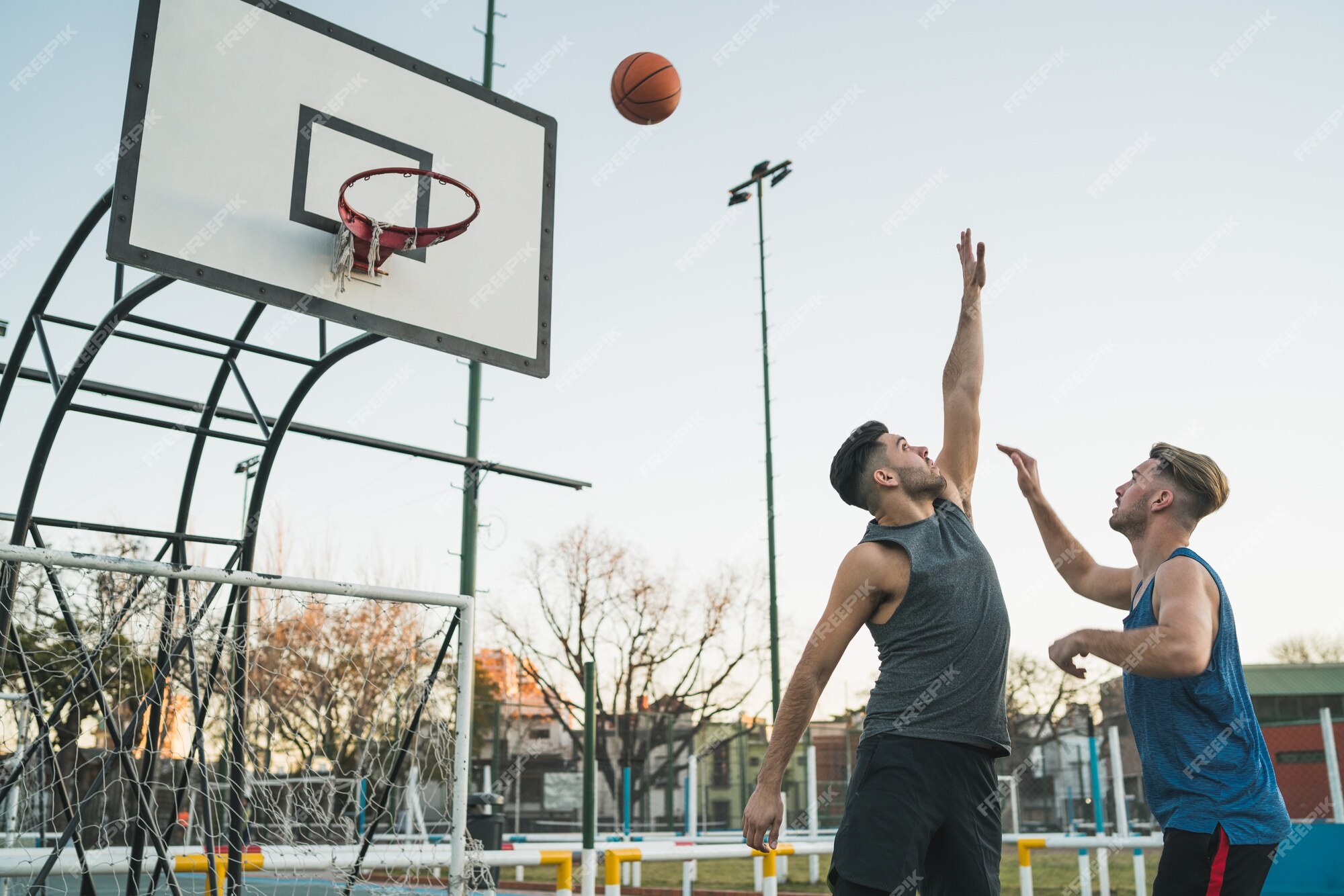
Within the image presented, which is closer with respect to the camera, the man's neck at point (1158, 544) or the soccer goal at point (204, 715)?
the man's neck at point (1158, 544)

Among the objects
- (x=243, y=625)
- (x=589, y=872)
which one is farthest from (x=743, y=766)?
(x=243, y=625)

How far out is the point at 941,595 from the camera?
9.04 ft

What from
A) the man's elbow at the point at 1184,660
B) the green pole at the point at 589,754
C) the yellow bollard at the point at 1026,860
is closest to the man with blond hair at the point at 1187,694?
the man's elbow at the point at 1184,660

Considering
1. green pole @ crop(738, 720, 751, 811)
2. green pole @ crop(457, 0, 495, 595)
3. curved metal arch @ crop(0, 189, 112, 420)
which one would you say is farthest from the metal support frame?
green pole @ crop(738, 720, 751, 811)

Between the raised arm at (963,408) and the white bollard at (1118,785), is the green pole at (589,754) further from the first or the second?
the white bollard at (1118,785)

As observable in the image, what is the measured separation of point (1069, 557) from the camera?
3549mm

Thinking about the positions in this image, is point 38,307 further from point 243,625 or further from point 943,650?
point 943,650

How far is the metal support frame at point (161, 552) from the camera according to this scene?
14.0 ft

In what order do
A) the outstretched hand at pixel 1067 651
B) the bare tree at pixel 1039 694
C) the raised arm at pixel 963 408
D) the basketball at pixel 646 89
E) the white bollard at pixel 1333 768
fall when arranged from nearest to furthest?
the outstretched hand at pixel 1067 651, the raised arm at pixel 963 408, the basketball at pixel 646 89, the white bollard at pixel 1333 768, the bare tree at pixel 1039 694

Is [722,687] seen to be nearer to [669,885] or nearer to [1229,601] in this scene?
[669,885]

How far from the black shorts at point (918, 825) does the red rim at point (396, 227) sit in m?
3.12

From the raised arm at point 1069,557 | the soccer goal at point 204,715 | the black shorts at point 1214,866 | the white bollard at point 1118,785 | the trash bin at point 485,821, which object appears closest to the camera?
the black shorts at point 1214,866

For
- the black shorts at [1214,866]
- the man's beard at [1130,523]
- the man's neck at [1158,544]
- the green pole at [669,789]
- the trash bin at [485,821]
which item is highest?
the man's beard at [1130,523]

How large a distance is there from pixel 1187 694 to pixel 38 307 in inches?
193
